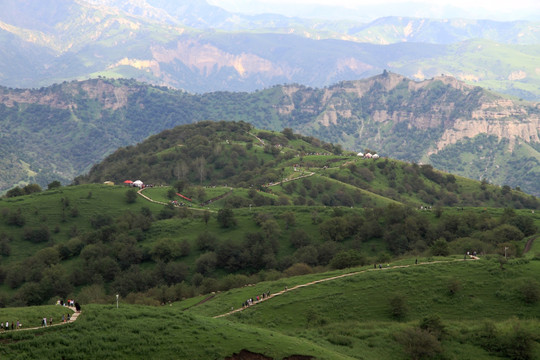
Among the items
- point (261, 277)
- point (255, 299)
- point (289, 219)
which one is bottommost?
point (261, 277)

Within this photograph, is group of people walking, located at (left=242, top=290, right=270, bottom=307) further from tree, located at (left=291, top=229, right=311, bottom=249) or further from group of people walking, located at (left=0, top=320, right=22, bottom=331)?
tree, located at (left=291, top=229, right=311, bottom=249)

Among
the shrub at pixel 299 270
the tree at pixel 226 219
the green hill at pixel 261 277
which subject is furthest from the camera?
the tree at pixel 226 219

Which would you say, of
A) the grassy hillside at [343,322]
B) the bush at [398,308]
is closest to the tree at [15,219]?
the grassy hillside at [343,322]

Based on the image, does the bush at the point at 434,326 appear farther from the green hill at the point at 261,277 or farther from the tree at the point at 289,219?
the tree at the point at 289,219

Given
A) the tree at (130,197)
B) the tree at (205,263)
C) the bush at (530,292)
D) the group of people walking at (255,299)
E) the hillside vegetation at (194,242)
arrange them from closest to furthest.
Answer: the bush at (530,292), the group of people walking at (255,299), the hillside vegetation at (194,242), the tree at (205,263), the tree at (130,197)

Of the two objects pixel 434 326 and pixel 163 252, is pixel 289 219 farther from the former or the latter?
pixel 434 326

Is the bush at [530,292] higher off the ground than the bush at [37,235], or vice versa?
the bush at [530,292]

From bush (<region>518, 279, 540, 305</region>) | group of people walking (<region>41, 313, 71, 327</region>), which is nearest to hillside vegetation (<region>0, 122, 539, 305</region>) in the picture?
bush (<region>518, 279, 540, 305</region>)

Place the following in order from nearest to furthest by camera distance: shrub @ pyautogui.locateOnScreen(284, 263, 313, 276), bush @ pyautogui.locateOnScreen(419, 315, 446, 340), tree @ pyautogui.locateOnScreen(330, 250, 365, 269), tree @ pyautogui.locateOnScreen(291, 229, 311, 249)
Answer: bush @ pyautogui.locateOnScreen(419, 315, 446, 340), tree @ pyautogui.locateOnScreen(330, 250, 365, 269), shrub @ pyautogui.locateOnScreen(284, 263, 313, 276), tree @ pyautogui.locateOnScreen(291, 229, 311, 249)

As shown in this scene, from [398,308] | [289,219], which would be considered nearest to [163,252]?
[289,219]

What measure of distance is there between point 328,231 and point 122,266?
47.3 m

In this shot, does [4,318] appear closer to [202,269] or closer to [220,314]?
[220,314]

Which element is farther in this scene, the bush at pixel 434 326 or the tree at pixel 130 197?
the tree at pixel 130 197

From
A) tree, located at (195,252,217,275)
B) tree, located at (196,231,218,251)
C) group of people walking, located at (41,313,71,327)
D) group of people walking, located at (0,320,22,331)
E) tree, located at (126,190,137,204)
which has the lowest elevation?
tree, located at (195,252,217,275)
